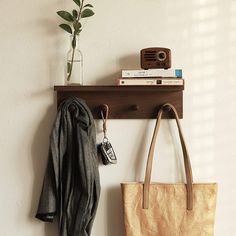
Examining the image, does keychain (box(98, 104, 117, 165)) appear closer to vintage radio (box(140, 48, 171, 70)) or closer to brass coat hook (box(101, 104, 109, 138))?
brass coat hook (box(101, 104, 109, 138))

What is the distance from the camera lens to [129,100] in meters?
1.46

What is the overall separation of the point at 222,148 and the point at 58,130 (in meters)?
0.61

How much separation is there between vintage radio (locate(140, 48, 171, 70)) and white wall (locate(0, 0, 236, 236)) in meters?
0.08

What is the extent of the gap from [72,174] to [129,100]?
34 centimetres

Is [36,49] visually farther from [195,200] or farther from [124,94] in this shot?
[195,200]

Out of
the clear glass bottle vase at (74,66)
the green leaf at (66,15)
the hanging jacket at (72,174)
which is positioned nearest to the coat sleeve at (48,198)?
the hanging jacket at (72,174)

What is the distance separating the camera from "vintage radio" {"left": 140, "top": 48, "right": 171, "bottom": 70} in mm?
1400

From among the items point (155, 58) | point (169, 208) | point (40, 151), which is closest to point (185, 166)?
point (169, 208)

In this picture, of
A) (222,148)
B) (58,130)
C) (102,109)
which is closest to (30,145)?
(58,130)

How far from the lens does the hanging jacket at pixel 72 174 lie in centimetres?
138

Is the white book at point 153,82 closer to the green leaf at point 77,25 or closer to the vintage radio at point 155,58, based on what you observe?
the vintage radio at point 155,58

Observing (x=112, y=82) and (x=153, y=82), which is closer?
(x=153, y=82)

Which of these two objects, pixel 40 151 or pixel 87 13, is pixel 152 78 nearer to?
pixel 87 13

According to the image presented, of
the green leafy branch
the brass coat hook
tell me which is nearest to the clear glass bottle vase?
the green leafy branch
